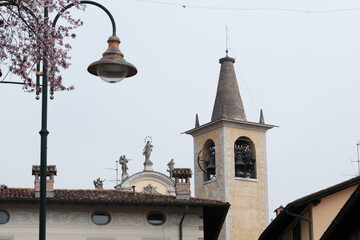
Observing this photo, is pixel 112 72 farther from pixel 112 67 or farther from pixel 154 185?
pixel 154 185

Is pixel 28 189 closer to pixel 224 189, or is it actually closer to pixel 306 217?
pixel 306 217

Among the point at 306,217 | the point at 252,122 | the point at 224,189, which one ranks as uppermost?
the point at 252,122

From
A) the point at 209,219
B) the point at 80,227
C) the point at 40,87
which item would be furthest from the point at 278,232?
the point at 40,87

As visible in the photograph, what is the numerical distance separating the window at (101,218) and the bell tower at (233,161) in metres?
16.5

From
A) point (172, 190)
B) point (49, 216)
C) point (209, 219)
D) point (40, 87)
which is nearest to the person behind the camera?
point (40, 87)

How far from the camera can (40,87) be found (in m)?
12.0

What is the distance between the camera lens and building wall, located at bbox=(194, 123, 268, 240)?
43.9 metres

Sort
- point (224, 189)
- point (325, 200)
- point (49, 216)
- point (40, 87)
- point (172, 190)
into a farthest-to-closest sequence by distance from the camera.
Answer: point (172, 190) → point (224, 189) → point (49, 216) → point (325, 200) → point (40, 87)

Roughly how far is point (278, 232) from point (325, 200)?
495 cm

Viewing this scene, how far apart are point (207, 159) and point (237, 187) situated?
3396 millimetres

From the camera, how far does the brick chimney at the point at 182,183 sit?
2756 cm

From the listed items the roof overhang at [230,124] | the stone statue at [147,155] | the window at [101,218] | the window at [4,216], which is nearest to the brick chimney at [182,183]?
the window at [101,218]

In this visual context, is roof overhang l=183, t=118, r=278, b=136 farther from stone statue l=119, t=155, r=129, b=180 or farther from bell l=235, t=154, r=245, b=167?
stone statue l=119, t=155, r=129, b=180

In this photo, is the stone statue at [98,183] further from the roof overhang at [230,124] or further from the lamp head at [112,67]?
the lamp head at [112,67]
